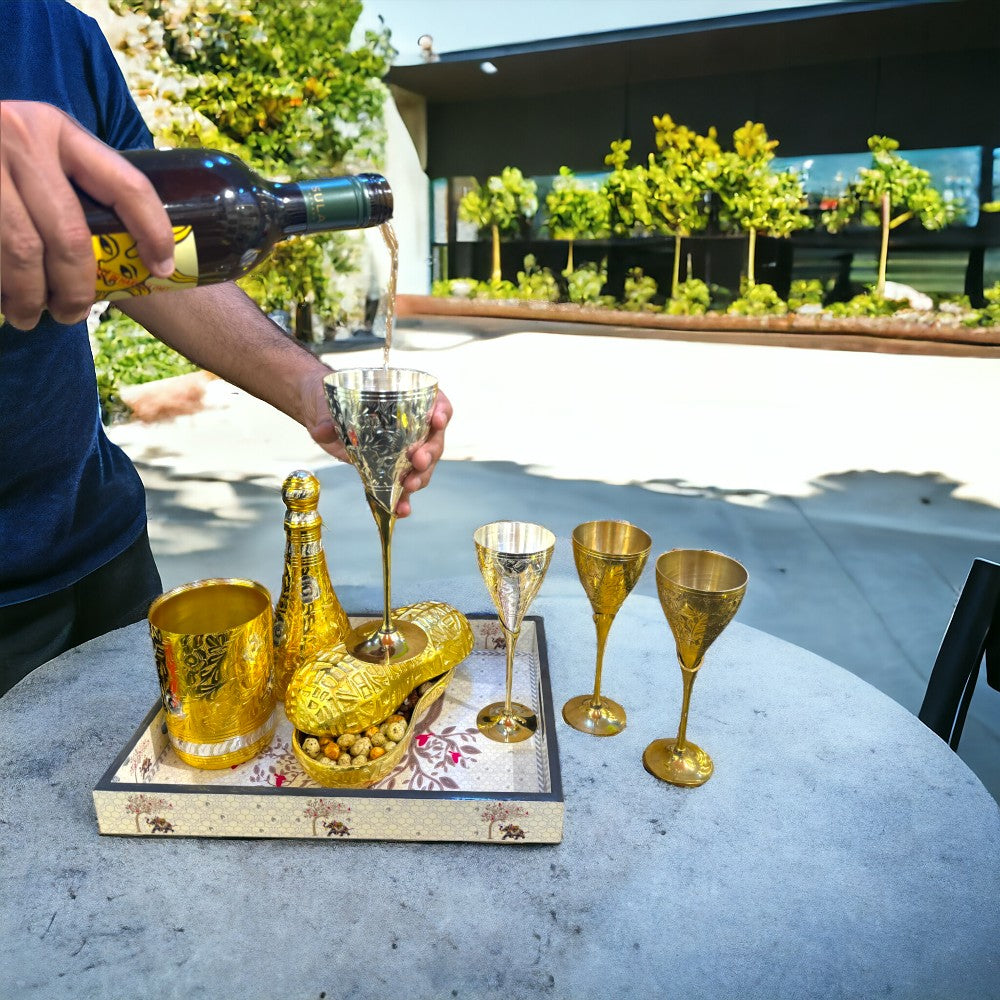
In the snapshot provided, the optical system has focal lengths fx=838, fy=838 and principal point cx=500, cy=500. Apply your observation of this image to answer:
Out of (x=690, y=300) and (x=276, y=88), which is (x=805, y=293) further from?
(x=276, y=88)

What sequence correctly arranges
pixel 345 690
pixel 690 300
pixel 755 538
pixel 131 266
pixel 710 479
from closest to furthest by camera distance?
pixel 131 266, pixel 345 690, pixel 755 538, pixel 710 479, pixel 690 300

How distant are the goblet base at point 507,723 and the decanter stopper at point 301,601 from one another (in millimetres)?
162

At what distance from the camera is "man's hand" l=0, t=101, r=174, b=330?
1.55 feet

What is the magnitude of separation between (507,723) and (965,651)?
0.58 metres

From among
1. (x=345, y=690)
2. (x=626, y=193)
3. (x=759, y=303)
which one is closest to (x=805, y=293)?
(x=759, y=303)

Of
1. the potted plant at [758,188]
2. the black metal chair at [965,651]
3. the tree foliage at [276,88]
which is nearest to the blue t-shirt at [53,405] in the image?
the black metal chair at [965,651]

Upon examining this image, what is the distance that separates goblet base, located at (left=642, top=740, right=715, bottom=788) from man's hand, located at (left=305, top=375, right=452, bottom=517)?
33 cm

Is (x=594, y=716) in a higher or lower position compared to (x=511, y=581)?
lower

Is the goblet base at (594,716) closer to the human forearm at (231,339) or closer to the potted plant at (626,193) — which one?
the human forearm at (231,339)

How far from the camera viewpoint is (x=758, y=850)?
2.28 feet

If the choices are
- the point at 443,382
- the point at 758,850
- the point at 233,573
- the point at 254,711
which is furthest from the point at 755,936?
the point at 443,382

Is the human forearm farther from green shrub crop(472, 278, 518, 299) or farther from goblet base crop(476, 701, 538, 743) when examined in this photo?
green shrub crop(472, 278, 518, 299)

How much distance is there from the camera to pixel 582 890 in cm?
65

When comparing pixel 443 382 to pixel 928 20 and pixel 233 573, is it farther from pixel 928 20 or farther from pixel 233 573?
pixel 928 20
